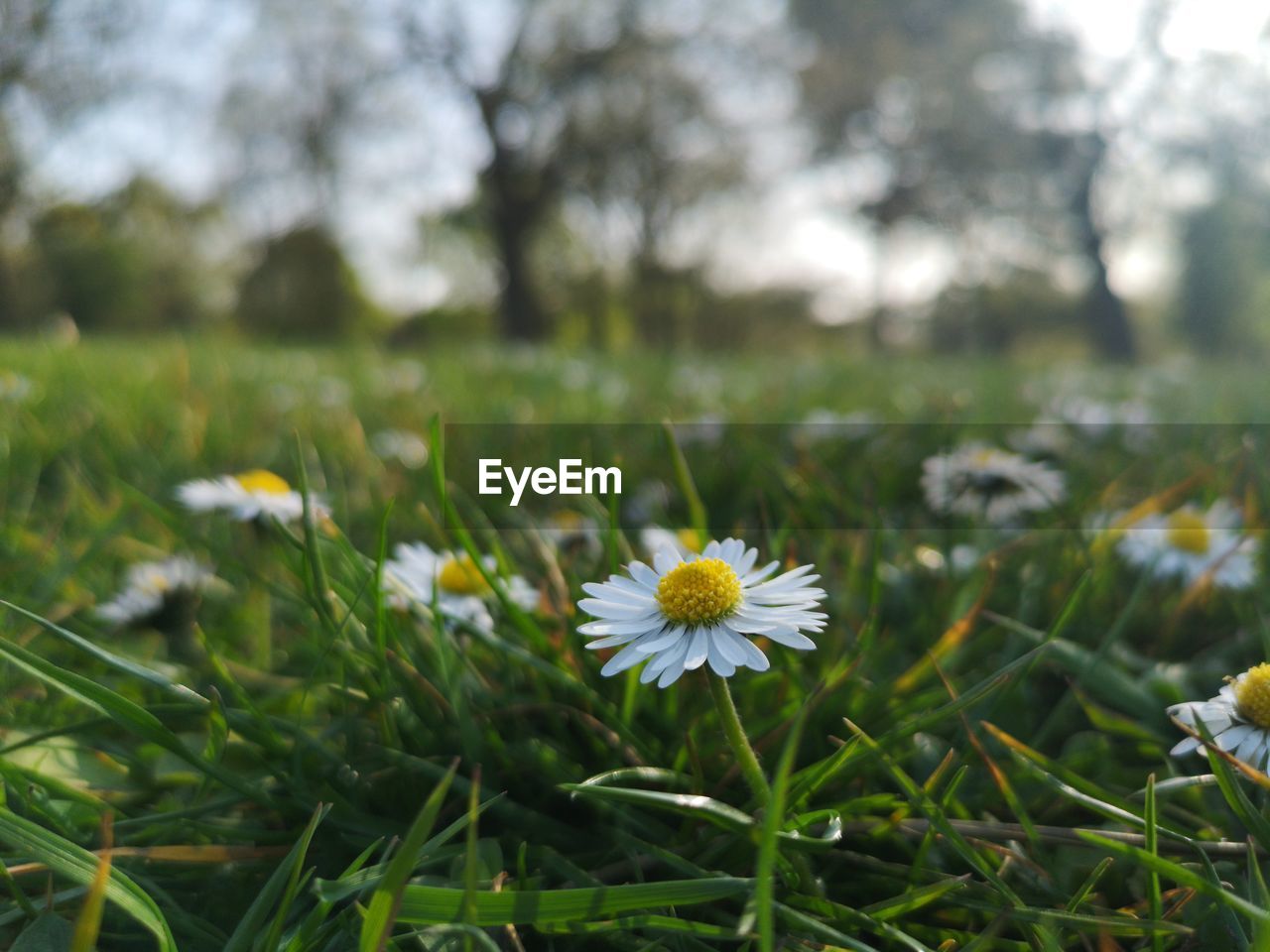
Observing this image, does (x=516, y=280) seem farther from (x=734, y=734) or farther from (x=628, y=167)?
(x=734, y=734)

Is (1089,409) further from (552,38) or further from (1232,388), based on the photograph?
A: (552,38)

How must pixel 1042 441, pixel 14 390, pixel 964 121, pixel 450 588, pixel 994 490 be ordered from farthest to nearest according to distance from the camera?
1. pixel 964 121
2. pixel 14 390
3. pixel 1042 441
4. pixel 994 490
5. pixel 450 588

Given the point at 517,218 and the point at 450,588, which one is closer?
the point at 450,588

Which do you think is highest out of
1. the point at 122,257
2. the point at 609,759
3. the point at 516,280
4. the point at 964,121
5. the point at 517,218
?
the point at 964,121

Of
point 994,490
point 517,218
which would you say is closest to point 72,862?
point 994,490

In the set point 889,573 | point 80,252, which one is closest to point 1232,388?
point 889,573

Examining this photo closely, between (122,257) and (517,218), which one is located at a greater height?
(517,218)

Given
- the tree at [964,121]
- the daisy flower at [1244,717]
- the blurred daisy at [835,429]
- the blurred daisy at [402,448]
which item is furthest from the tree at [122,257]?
the daisy flower at [1244,717]
